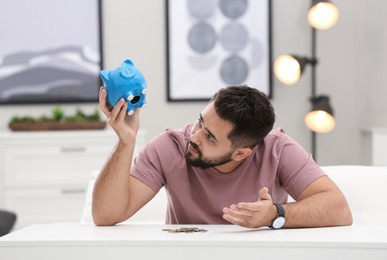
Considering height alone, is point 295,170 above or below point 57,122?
above

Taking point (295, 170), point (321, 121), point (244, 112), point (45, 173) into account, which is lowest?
point (45, 173)

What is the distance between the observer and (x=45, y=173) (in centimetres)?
430

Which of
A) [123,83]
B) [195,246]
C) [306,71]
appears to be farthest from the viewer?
[306,71]

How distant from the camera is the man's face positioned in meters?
1.99

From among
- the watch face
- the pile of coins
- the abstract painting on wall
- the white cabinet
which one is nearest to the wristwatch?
the watch face

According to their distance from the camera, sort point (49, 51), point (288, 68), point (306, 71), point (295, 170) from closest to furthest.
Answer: point (295, 170)
point (288, 68)
point (49, 51)
point (306, 71)

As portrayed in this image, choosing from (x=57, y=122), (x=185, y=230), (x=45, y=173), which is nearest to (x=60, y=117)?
(x=57, y=122)

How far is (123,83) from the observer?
1732 millimetres

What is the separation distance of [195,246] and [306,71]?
11.9 feet

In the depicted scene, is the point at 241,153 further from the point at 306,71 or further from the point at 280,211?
the point at 306,71

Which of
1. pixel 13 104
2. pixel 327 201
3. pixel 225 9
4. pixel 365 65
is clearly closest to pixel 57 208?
pixel 13 104

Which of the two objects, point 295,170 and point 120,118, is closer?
point 120,118

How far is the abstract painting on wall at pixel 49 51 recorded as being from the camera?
4723 mm

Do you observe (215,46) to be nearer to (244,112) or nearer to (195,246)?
(244,112)
